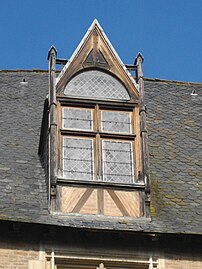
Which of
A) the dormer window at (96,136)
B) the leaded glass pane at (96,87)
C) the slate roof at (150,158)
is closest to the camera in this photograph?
the slate roof at (150,158)

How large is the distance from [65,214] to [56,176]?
0.64m

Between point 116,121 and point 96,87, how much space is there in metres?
0.68

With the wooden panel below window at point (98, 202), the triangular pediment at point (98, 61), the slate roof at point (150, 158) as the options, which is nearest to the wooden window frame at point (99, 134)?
the wooden panel below window at point (98, 202)

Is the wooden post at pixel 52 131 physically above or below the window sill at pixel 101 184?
above

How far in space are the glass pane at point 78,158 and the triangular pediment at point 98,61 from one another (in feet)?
3.56

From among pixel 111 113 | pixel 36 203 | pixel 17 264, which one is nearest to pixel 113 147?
pixel 111 113

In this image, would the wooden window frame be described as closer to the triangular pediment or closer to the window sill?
the window sill

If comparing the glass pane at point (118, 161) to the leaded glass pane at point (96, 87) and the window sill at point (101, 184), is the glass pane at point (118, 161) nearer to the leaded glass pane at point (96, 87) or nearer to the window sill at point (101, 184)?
the window sill at point (101, 184)

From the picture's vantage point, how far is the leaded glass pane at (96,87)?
16172 millimetres

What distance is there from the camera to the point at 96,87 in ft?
53.5

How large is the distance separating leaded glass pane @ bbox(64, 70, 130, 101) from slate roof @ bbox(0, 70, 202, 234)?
135 centimetres

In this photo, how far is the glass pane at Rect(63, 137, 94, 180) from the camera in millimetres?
15297

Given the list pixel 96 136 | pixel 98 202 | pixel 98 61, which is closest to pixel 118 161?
pixel 96 136

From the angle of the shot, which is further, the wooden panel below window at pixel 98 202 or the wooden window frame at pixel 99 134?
the wooden window frame at pixel 99 134
